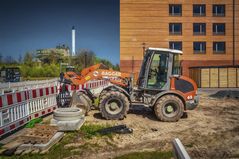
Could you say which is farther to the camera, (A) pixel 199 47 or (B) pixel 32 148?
(A) pixel 199 47

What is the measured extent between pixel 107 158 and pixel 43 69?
58583mm

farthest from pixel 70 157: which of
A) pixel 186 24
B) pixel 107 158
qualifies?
pixel 186 24

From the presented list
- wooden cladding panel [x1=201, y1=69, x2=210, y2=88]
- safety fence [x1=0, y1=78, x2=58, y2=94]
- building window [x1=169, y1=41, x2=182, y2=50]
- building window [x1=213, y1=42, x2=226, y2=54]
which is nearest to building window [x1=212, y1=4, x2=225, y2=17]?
building window [x1=213, y1=42, x2=226, y2=54]

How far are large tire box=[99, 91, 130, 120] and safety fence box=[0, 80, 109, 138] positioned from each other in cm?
255

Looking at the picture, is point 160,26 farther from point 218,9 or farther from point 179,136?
point 179,136

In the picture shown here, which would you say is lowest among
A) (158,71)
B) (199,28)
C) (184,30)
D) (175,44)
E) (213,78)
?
(213,78)

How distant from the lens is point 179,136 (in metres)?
8.36

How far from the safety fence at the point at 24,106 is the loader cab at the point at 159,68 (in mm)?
4173

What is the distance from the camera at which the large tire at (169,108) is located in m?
10.3

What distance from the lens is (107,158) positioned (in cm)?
624

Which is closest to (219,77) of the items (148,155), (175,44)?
(175,44)

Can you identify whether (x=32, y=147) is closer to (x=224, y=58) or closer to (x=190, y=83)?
(x=190, y=83)

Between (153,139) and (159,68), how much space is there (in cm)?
377

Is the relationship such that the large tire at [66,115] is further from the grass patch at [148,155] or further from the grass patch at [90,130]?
the grass patch at [148,155]
